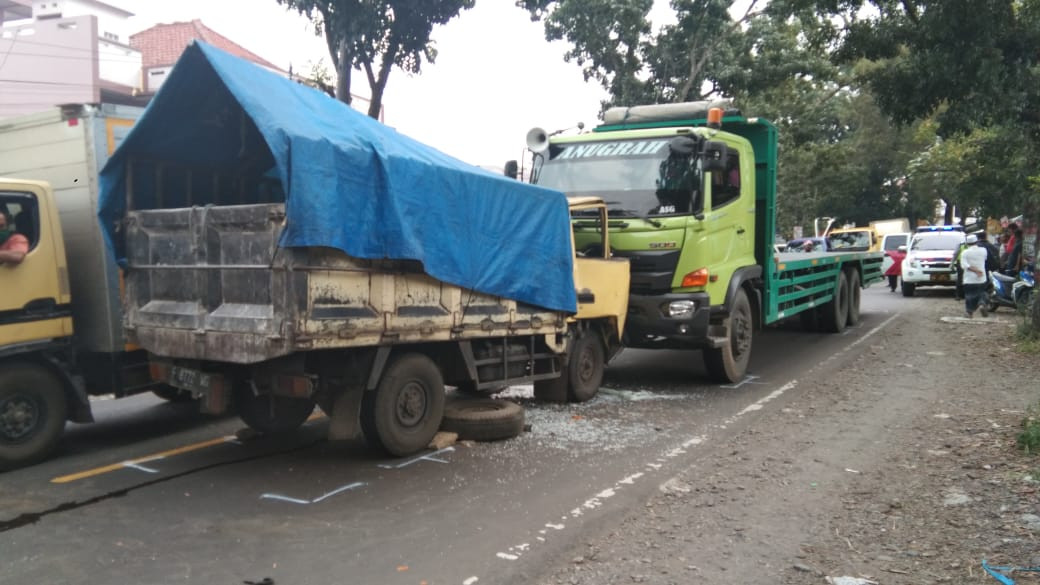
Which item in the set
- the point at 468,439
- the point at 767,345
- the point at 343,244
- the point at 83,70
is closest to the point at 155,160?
the point at 343,244

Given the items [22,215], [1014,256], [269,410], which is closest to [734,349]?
[269,410]

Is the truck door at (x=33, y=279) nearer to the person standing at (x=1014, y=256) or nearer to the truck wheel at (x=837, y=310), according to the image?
the truck wheel at (x=837, y=310)

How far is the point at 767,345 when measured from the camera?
12.4 meters

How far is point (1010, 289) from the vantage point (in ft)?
50.6

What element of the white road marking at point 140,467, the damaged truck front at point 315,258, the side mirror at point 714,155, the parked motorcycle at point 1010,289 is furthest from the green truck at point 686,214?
the parked motorcycle at point 1010,289

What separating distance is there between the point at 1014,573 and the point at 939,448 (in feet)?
8.34

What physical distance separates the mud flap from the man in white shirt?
1343cm

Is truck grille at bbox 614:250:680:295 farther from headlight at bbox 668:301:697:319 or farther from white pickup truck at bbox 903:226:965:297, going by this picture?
white pickup truck at bbox 903:226:965:297

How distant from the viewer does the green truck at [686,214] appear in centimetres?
811

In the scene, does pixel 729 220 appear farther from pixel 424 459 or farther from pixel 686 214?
pixel 424 459

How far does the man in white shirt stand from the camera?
1468 cm

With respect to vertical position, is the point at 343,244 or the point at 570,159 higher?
the point at 570,159

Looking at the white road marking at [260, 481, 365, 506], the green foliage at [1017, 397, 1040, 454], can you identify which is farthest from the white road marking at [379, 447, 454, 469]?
the green foliage at [1017, 397, 1040, 454]

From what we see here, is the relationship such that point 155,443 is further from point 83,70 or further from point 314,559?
point 83,70
